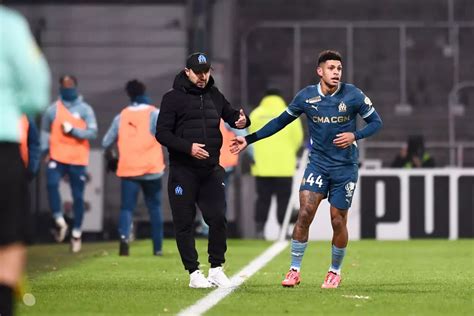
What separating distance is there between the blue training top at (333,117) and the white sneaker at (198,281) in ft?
3.65

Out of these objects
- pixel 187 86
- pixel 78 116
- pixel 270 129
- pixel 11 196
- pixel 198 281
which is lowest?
pixel 198 281

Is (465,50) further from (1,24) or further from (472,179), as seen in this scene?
(1,24)

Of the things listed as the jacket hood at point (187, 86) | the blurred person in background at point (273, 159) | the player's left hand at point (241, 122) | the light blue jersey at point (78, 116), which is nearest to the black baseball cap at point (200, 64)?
→ the jacket hood at point (187, 86)

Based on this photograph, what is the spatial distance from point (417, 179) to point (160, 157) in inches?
223

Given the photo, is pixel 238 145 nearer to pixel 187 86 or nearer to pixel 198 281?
pixel 187 86

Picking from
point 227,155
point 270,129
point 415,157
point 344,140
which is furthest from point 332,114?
point 415,157

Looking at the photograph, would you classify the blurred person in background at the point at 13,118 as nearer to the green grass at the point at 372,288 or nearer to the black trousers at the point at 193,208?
the green grass at the point at 372,288

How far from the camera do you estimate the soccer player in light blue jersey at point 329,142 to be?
39.0ft

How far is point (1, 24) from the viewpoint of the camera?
720 cm

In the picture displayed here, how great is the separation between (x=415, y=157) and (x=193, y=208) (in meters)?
11.7

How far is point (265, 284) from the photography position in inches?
492

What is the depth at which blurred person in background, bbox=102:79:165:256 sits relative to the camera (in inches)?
685

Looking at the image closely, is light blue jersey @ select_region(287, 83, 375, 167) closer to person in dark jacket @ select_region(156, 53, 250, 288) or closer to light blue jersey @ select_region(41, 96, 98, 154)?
person in dark jacket @ select_region(156, 53, 250, 288)

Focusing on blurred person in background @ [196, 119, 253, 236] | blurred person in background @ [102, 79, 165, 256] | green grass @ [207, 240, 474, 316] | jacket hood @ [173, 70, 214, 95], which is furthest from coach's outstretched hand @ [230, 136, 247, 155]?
blurred person in background @ [196, 119, 253, 236]
